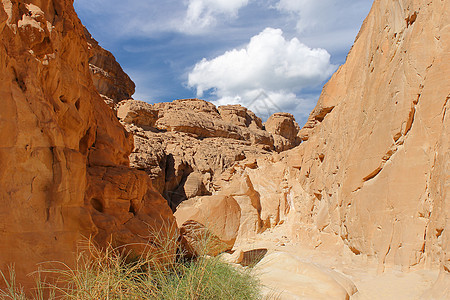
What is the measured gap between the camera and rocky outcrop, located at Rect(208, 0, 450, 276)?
19.7ft

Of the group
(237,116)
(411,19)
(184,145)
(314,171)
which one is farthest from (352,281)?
(237,116)

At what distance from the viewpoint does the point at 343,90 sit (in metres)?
11.2

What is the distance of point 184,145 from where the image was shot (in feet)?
85.7

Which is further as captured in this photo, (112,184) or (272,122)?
(272,122)

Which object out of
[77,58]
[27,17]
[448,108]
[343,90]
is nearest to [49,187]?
[27,17]

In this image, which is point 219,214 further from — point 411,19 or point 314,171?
point 411,19

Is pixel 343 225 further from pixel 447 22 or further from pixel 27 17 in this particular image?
pixel 27 17

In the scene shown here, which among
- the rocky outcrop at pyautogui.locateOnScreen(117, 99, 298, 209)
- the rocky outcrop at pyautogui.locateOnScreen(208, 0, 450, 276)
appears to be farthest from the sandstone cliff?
the rocky outcrop at pyautogui.locateOnScreen(117, 99, 298, 209)

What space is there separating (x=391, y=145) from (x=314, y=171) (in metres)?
5.61

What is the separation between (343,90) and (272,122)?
99.7ft

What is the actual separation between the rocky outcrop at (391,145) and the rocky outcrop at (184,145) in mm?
7723

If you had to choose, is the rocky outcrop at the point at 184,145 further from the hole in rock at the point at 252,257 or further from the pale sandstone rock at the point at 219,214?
the hole in rock at the point at 252,257

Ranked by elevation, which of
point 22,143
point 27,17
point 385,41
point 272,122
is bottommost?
point 22,143

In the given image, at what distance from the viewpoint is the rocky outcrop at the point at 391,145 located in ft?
19.7
